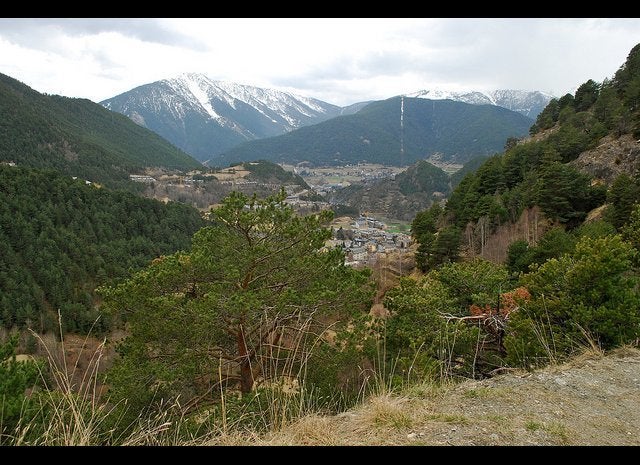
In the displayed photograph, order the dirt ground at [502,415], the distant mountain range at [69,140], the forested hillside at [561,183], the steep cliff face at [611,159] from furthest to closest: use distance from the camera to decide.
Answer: the distant mountain range at [69,140]
the steep cliff face at [611,159]
the forested hillside at [561,183]
the dirt ground at [502,415]

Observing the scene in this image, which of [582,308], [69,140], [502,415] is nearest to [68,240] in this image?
[582,308]

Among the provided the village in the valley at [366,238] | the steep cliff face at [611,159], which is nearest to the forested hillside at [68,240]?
the village in the valley at [366,238]

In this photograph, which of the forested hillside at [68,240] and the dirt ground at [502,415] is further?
the forested hillside at [68,240]

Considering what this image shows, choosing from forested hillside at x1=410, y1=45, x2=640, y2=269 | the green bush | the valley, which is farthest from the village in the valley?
the green bush

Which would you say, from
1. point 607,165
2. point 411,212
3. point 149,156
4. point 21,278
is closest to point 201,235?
point 607,165

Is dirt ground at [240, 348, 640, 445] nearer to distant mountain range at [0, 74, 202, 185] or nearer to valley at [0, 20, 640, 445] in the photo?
valley at [0, 20, 640, 445]

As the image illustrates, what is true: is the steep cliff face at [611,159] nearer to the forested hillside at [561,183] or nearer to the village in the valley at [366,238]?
the forested hillside at [561,183]

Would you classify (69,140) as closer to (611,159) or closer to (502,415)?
(611,159)
